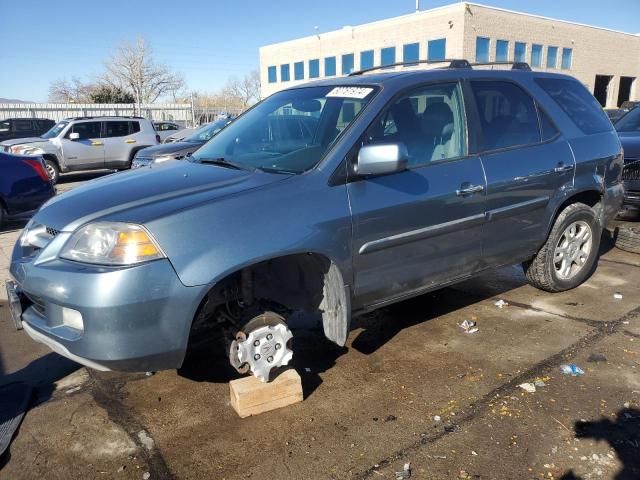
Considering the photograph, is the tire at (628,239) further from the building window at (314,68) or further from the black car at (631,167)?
the building window at (314,68)

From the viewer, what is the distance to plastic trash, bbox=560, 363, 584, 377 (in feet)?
11.3

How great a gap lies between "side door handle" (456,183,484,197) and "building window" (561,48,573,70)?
4183 cm

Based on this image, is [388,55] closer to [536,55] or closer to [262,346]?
[536,55]

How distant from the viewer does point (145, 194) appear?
2910 mm

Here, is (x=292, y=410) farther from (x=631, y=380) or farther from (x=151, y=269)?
(x=631, y=380)

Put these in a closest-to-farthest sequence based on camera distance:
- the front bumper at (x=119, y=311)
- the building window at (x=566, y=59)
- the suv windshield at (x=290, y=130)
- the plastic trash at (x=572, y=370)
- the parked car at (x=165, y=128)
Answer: the front bumper at (x=119, y=311) < the suv windshield at (x=290, y=130) < the plastic trash at (x=572, y=370) < the parked car at (x=165, y=128) < the building window at (x=566, y=59)

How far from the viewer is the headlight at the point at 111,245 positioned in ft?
8.36

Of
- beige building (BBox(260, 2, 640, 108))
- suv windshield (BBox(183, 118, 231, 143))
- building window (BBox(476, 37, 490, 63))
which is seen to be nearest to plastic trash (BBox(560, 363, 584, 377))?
suv windshield (BBox(183, 118, 231, 143))

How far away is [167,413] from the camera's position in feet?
10.4

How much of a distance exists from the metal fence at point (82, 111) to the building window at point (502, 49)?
2063 cm

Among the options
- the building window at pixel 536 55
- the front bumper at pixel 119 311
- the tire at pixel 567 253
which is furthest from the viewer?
the building window at pixel 536 55

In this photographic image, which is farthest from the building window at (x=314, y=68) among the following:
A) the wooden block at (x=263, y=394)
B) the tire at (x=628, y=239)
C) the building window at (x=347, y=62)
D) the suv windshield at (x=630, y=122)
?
the wooden block at (x=263, y=394)

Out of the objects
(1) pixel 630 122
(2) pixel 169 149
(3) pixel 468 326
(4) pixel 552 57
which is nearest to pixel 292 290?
(3) pixel 468 326

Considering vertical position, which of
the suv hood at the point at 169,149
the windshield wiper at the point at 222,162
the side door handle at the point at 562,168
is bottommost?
the suv hood at the point at 169,149
